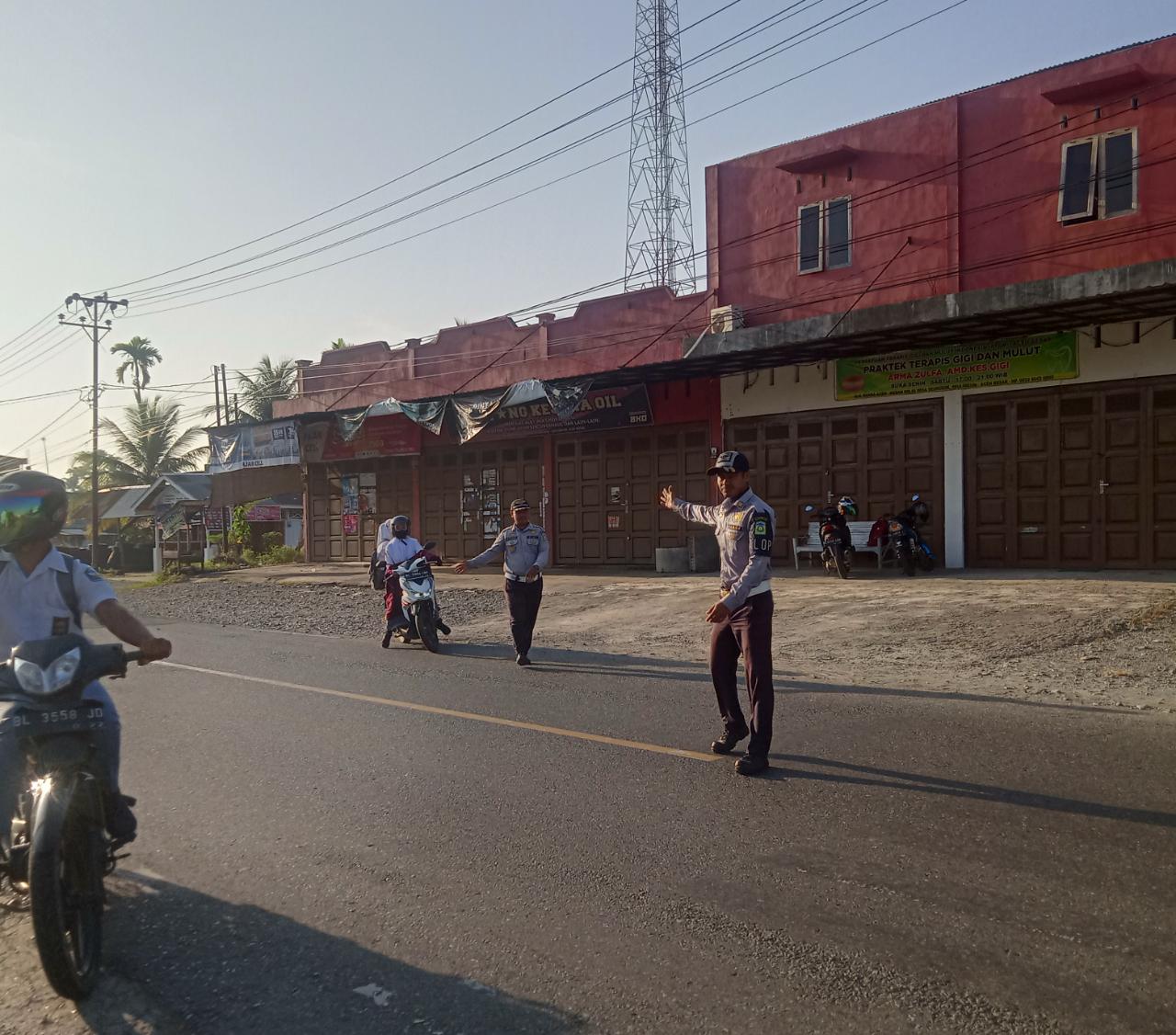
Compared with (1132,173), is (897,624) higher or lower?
lower

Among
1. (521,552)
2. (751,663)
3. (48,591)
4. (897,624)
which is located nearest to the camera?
(48,591)

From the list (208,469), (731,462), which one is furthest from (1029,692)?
(208,469)

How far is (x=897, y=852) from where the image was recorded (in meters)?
4.35

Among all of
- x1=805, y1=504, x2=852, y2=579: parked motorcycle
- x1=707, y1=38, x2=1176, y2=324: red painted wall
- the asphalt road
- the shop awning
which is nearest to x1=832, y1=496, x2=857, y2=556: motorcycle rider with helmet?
x1=805, y1=504, x2=852, y2=579: parked motorcycle

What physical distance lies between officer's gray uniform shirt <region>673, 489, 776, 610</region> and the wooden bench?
1113cm

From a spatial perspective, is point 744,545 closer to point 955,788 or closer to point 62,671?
point 955,788

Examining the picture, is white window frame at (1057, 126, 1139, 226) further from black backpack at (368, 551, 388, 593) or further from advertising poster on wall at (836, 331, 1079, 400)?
black backpack at (368, 551, 388, 593)

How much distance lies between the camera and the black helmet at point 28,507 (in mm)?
3797

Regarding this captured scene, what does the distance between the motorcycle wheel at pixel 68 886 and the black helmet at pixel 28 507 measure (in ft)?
3.27

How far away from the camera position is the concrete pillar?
17000 millimetres

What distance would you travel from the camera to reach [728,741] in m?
6.21

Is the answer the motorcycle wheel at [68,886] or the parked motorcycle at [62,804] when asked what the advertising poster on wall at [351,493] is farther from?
the motorcycle wheel at [68,886]

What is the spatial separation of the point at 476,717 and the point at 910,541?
34.7 ft

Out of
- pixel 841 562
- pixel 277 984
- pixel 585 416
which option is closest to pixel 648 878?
pixel 277 984
